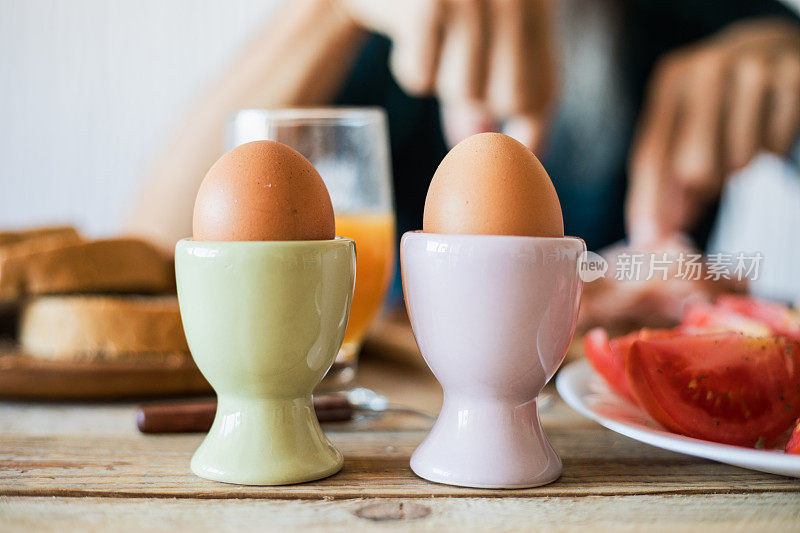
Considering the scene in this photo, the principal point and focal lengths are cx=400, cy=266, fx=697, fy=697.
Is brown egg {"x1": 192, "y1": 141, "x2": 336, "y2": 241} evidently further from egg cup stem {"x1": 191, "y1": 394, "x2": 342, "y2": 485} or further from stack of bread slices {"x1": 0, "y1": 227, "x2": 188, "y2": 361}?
stack of bread slices {"x1": 0, "y1": 227, "x2": 188, "y2": 361}

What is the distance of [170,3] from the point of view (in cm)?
166

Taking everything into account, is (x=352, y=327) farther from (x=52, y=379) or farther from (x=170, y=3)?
(x=170, y=3)

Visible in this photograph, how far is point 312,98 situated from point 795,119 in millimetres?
1344

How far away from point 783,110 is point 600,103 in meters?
0.52

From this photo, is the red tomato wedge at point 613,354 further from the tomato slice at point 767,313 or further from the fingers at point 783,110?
the fingers at point 783,110

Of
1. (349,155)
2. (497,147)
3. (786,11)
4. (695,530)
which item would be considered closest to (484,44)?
(349,155)

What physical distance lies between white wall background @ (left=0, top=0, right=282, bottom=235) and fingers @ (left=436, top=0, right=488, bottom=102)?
2.53ft

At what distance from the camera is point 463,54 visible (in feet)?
3.36

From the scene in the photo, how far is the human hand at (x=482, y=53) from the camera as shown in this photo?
1.03 m

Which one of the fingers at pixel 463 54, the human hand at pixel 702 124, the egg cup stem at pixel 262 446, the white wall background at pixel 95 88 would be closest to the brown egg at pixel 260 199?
the egg cup stem at pixel 262 446

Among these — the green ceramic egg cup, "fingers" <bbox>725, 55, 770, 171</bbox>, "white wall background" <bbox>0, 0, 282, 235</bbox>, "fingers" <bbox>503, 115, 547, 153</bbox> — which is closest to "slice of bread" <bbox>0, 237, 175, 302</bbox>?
the green ceramic egg cup

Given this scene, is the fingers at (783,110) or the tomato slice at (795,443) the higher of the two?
the fingers at (783,110)

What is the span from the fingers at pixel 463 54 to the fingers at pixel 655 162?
928 millimetres

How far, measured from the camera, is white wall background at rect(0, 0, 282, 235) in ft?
5.40
